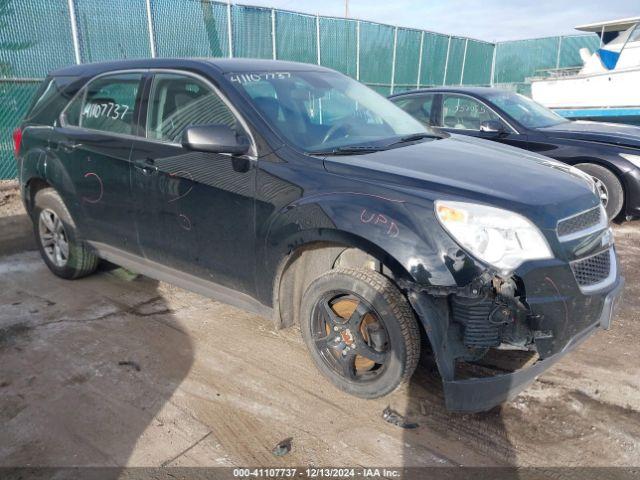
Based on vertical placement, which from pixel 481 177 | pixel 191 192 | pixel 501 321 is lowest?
pixel 501 321

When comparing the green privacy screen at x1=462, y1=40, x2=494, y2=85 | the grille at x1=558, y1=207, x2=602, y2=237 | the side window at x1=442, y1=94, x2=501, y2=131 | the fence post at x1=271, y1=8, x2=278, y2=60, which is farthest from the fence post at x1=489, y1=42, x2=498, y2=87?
the grille at x1=558, y1=207, x2=602, y2=237

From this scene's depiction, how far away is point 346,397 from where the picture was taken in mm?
2998

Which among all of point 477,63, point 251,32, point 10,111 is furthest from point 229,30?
point 477,63

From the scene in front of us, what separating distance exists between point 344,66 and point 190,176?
11405mm

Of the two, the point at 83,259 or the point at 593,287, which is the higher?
the point at 593,287

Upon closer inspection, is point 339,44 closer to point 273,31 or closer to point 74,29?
point 273,31

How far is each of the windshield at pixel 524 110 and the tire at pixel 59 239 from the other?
526 cm

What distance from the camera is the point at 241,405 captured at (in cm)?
292

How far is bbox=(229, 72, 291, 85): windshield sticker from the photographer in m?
3.38

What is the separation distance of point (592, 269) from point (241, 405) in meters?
2.05

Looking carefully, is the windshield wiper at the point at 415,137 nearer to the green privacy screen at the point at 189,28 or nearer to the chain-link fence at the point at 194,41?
the chain-link fence at the point at 194,41

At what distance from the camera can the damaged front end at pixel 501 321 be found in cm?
242

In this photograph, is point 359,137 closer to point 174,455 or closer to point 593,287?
point 593,287

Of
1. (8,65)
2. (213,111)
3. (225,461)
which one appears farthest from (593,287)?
(8,65)
